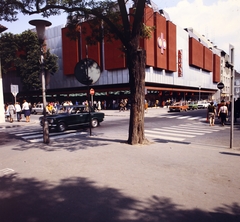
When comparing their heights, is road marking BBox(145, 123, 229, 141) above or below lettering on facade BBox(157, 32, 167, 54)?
below

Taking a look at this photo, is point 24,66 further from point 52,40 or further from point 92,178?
point 92,178

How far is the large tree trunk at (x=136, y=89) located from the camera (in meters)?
7.79

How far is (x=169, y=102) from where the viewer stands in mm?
42250

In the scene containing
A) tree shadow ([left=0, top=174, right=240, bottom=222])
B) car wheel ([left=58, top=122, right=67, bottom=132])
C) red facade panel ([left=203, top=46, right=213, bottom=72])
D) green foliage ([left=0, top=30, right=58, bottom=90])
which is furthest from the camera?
red facade panel ([left=203, top=46, right=213, bottom=72])

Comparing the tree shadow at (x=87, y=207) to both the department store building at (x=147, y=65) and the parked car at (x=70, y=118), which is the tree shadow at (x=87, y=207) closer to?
the parked car at (x=70, y=118)

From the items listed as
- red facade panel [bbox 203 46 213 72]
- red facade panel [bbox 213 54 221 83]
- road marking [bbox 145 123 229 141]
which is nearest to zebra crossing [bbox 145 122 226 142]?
road marking [bbox 145 123 229 141]

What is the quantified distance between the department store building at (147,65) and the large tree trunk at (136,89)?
73.3 feet

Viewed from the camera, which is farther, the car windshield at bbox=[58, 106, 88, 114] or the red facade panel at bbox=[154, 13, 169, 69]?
the red facade panel at bbox=[154, 13, 169, 69]

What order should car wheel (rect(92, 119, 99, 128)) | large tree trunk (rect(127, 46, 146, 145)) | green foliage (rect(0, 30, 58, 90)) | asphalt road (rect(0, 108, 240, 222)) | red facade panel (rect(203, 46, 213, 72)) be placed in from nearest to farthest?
asphalt road (rect(0, 108, 240, 222))
large tree trunk (rect(127, 46, 146, 145))
car wheel (rect(92, 119, 99, 128))
green foliage (rect(0, 30, 58, 90))
red facade panel (rect(203, 46, 213, 72))

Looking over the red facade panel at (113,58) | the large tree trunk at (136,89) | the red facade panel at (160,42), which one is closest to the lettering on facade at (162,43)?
the red facade panel at (160,42)

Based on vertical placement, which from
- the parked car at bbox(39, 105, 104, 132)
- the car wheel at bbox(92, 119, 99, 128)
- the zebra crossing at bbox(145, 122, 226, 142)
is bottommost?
the zebra crossing at bbox(145, 122, 226, 142)

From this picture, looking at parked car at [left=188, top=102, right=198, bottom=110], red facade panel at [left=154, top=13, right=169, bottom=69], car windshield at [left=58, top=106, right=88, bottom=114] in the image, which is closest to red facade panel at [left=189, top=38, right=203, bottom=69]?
red facade panel at [left=154, top=13, right=169, bottom=69]

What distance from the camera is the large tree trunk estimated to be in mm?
A: 7793

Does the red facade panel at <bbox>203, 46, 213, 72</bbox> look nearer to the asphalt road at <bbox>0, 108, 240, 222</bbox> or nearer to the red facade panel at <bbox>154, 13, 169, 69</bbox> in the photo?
the red facade panel at <bbox>154, 13, 169, 69</bbox>
